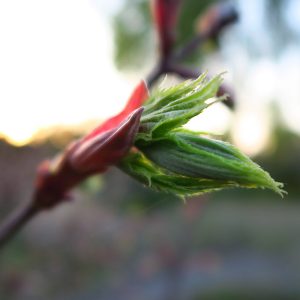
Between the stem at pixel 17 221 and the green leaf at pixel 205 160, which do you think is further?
the stem at pixel 17 221

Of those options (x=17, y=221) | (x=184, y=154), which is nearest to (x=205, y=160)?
(x=184, y=154)

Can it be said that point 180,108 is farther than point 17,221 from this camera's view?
No

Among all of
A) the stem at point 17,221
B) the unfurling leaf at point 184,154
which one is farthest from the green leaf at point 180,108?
the stem at point 17,221

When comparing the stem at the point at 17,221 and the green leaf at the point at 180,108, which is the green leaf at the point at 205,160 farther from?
the stem at the point at 17,221

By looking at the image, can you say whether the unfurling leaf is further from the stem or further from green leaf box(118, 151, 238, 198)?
the stem

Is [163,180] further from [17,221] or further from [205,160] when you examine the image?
[17,221]

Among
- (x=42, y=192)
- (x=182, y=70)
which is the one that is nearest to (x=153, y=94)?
(x=42, y=192)

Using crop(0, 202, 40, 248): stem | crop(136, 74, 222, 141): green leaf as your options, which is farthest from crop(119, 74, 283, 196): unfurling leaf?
crop(0, 202, 40, 248): stem

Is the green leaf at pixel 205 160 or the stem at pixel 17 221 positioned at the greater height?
the green leaf at pixel 205 160

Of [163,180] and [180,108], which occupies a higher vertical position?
[180,108]
